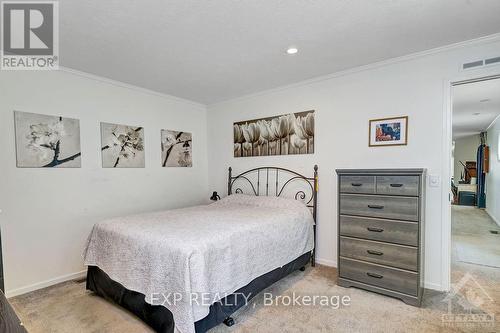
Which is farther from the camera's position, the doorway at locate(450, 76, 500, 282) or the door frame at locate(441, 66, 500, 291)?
the doorway at locate(450, 76, 500, 282)

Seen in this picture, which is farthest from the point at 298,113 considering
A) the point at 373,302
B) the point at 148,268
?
the point at 148,268

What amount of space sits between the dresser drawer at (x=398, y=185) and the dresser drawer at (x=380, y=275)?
736mm

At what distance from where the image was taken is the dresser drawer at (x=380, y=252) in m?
2.32

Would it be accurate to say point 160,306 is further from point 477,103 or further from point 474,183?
point 474,183

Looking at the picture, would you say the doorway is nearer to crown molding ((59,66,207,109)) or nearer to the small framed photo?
the small framed photo

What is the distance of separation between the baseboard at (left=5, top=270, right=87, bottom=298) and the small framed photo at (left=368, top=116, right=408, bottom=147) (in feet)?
12.6

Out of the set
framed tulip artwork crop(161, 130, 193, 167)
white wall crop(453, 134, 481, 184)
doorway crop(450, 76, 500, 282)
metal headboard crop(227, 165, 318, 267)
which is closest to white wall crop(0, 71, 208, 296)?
framed tulip artwork crop(161, 130, 193, 167)

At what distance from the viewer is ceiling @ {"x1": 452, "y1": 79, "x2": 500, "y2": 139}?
139 inches

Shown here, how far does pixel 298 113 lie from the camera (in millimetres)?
3559

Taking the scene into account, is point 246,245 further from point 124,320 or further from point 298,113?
point 298,113

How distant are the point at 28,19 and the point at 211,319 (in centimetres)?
277

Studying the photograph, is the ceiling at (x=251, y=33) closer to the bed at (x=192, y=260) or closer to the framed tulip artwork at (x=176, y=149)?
the framed tulip artwork at (x=176, y=149)

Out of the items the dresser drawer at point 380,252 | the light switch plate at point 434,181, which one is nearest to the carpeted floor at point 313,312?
the dresser drawer at point 380,252

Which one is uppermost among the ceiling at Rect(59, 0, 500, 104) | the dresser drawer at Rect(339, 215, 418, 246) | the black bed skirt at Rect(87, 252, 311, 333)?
the ceiling at Rect(59, 0, 500, 104)
